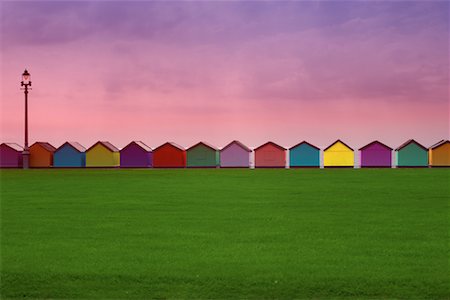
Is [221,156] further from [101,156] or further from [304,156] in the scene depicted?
[101,156]

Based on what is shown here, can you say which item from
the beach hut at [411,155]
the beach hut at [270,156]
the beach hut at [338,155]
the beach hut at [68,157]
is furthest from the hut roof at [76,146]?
the beach hut at [411,155]

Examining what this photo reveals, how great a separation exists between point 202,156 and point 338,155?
12.3 m

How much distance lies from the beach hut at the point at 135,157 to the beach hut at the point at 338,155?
1625 centimetres

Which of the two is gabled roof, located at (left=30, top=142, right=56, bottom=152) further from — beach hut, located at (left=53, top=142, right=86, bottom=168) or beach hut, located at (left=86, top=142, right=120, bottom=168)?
beach hut, located at (left=86, top=142, right=120, bottom=168)

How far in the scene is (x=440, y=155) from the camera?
48.7m

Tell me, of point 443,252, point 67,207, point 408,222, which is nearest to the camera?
point 443,252

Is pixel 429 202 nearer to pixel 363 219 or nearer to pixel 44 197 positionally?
pixel 363 219

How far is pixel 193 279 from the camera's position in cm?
788

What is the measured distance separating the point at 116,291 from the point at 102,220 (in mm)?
6424

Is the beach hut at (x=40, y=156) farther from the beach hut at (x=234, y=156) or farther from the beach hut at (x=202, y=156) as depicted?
the beach hut at (x=234, y=156)

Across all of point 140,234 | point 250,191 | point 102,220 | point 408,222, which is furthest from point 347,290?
point 250,191

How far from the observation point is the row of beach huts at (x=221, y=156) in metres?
48.6

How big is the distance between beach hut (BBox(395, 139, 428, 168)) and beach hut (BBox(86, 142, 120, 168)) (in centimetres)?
2610

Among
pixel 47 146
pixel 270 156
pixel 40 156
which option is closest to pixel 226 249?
pixel 270 156
